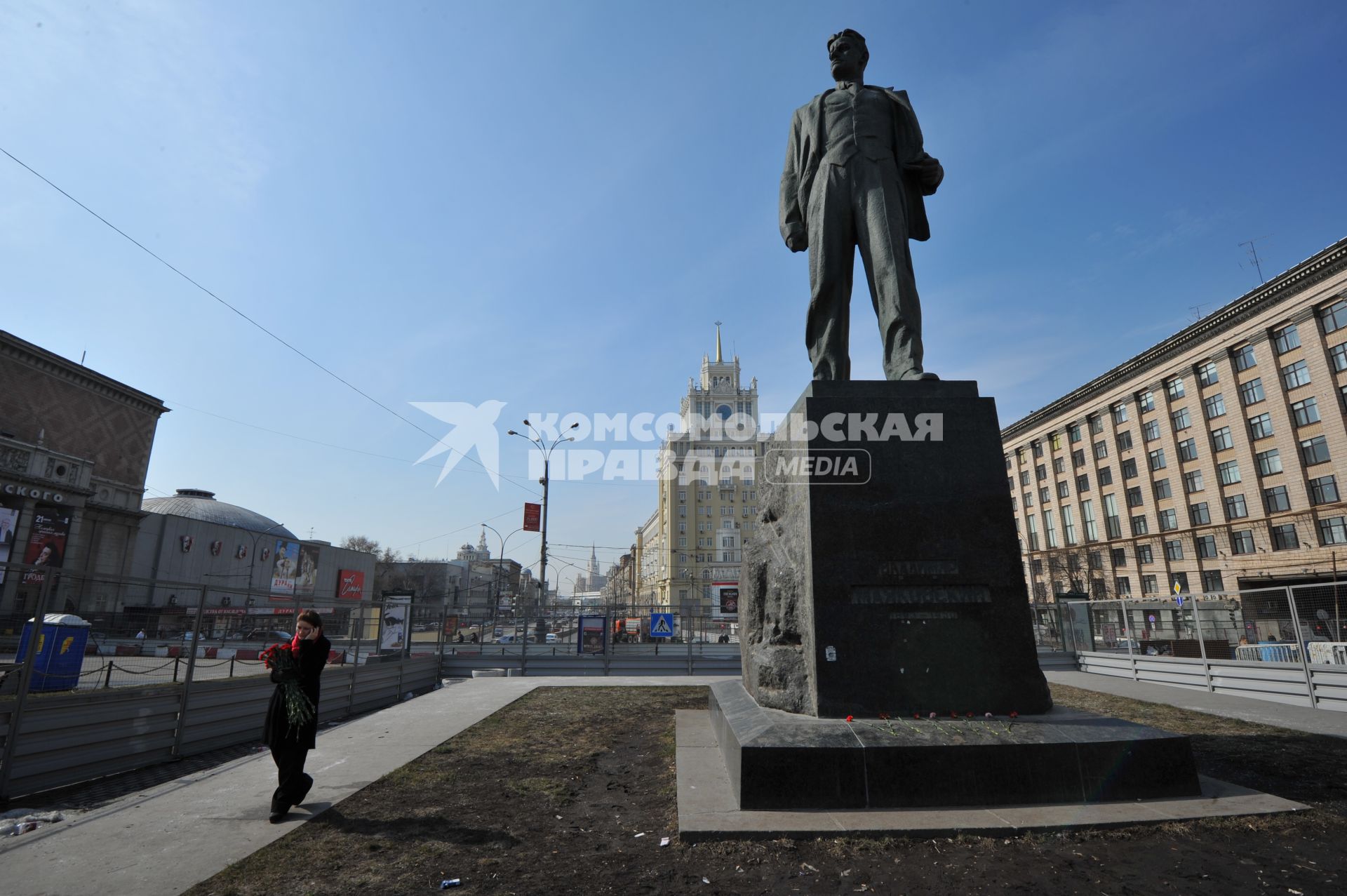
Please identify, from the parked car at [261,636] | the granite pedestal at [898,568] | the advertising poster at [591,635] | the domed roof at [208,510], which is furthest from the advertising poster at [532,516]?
the domed roof at [208,510]

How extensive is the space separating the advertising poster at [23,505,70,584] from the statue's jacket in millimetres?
41965

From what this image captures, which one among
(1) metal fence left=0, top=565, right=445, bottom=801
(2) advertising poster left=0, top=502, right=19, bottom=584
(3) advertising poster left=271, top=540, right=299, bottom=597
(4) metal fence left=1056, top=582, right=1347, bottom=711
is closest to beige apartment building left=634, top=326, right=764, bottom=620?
(3) advertising poster left=271, top=540, right=299, bottom=597

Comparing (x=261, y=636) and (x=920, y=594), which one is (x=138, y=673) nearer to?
(x=261, y=636)

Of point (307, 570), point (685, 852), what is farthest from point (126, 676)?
point (307, 570)

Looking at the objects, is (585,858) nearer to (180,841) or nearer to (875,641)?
(875,641)

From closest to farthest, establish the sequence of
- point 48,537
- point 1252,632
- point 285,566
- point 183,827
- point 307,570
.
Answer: point 183,827
point 1252,632
point 48,537
point 285,566
point 307,570

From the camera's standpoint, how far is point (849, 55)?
6410mm

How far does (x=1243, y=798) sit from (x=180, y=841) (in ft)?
21.0

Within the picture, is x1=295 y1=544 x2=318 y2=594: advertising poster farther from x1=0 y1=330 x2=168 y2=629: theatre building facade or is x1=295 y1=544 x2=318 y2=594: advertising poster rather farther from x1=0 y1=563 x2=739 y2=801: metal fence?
x1=0 y1=563 x2=739 y2=801: metal fence

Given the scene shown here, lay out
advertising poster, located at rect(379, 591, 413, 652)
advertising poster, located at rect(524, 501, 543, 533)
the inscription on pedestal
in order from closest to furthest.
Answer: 1. the inscription on pedestal
2. advertising poster, located at rect(379, 591, 413, 652)
3. advertising poster, located at rect(524, 501, 543, 533)

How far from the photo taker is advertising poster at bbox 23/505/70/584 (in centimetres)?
3297

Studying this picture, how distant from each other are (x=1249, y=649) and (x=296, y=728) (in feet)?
69.0

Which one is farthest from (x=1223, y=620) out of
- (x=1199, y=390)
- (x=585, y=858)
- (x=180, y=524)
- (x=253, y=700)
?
(x=180, y=524)

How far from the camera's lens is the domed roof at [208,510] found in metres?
59.5
